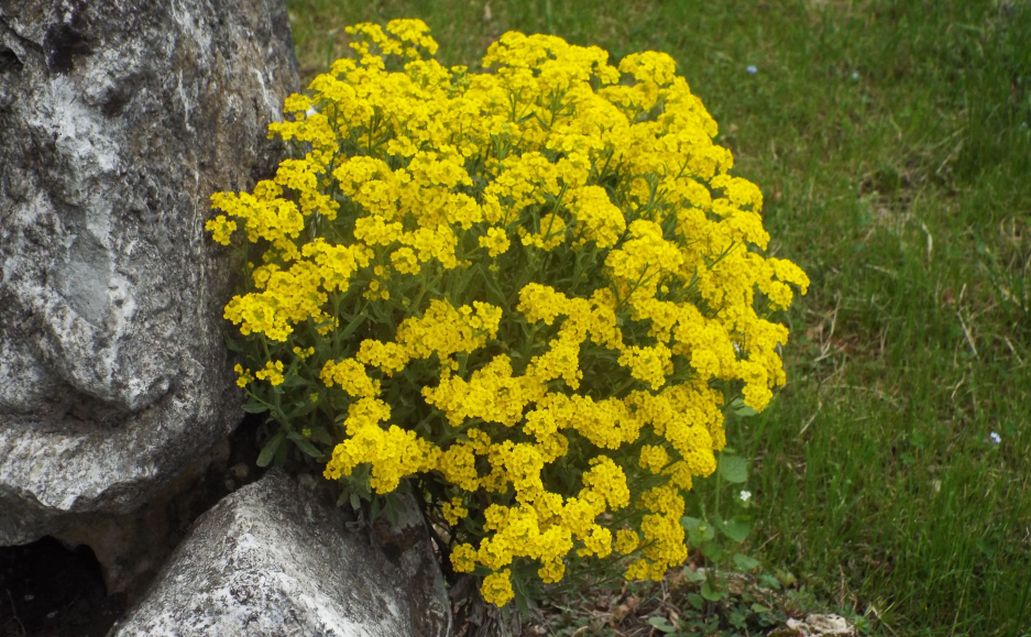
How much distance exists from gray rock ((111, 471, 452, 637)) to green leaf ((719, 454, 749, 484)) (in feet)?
3.49

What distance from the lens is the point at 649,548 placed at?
3121 mm

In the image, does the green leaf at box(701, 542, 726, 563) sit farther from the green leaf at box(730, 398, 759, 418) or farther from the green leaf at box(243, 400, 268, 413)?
the green leaf at box(243, 400, 268, 413)

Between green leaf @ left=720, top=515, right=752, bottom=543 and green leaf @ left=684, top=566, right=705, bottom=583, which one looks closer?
green leaf @ left=720, top=515, right=752, bottom=543

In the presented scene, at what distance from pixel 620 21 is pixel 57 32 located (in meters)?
4.61

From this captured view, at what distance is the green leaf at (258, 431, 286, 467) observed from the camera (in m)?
2.96

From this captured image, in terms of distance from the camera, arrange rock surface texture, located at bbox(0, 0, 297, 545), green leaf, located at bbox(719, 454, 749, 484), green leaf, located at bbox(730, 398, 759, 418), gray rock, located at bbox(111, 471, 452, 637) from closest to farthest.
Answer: gray rock, located at bbox(111, 471, 452, 637) → rock surface texture, located at bbox(0, 0, 297, 545) → green leaf, located at bbox(730, 398, 759, 418) → green leaf, located at bbox(719, 454, 749, 484)

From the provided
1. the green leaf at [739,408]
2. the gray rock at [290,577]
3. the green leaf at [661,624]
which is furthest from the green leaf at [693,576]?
the gray rock at [290,577]

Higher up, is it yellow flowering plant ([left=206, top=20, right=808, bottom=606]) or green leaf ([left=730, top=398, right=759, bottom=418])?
yellow flowering plant ([left=206, top=20, right=808, bottom=606])

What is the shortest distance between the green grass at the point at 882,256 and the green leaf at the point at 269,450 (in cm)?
186

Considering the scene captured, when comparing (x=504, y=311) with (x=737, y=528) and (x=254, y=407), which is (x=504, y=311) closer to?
(x=254, y=407)

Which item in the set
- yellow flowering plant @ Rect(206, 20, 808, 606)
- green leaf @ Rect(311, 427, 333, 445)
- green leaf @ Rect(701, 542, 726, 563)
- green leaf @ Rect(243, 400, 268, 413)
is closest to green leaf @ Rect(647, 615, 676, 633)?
green leaf @ Rect(701, 542, 726, 563)

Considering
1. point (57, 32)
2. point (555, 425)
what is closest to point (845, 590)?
point (555, 425)

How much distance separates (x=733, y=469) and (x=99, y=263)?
209cm

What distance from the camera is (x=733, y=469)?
3816 millimetres
